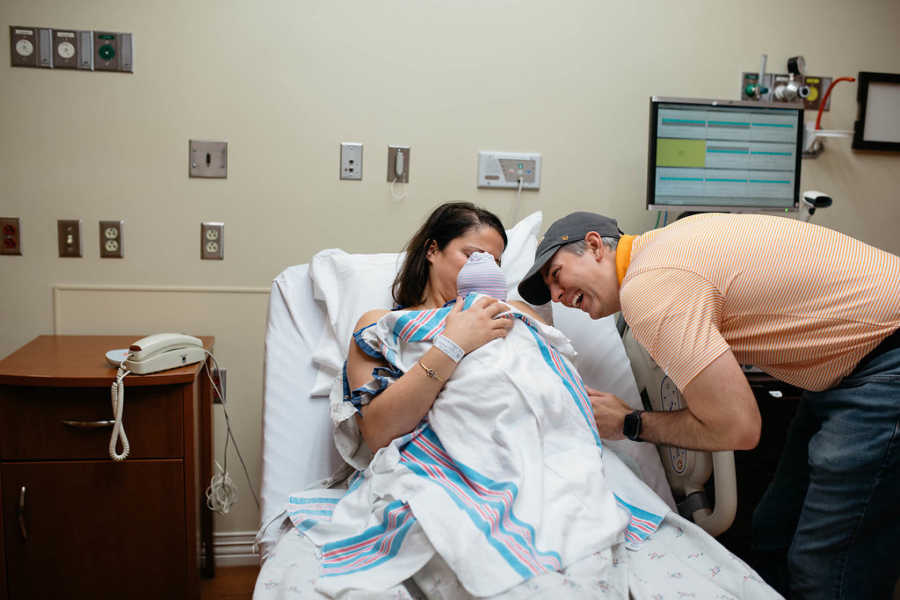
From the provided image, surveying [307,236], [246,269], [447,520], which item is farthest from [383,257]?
[447,520]

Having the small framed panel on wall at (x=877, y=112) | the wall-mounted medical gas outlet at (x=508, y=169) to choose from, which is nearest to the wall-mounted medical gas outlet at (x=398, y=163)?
the wall-mounted medical gas outlet at (x=508, y=169)

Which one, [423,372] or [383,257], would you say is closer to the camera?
[423,372]

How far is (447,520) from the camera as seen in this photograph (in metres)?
1.06

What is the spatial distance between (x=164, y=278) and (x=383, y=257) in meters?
0.77

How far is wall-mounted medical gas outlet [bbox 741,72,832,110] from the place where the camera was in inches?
86.7

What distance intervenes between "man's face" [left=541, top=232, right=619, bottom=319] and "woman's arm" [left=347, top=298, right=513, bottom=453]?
6.4 inches

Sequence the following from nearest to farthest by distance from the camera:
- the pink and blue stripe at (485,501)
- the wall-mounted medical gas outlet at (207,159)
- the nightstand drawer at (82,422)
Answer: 1. the pink and blue stripe at (485,501)
2. the nightstand drawer at (82,422)
3. the wall-mounted medical gas outlet at (207,159)

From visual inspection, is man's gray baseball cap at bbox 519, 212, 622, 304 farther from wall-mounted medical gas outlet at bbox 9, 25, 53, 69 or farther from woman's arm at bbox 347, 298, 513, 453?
wall-mounted medical gas outlet at bbox 9, 25, 53, 69

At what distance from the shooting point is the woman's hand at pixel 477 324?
4.38ft

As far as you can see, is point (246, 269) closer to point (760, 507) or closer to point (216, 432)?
point (216, 432)

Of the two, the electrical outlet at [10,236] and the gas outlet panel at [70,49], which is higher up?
the gas outlet panel at [70,49]

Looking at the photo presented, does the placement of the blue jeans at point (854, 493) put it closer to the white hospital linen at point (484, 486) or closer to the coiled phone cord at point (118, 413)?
the white hospital linen at point (484, 486)

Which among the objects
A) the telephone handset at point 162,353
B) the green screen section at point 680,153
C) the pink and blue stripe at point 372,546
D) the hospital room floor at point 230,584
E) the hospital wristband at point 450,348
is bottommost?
the hospital room floor at point 230,584

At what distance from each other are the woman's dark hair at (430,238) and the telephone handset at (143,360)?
23.5 inches
